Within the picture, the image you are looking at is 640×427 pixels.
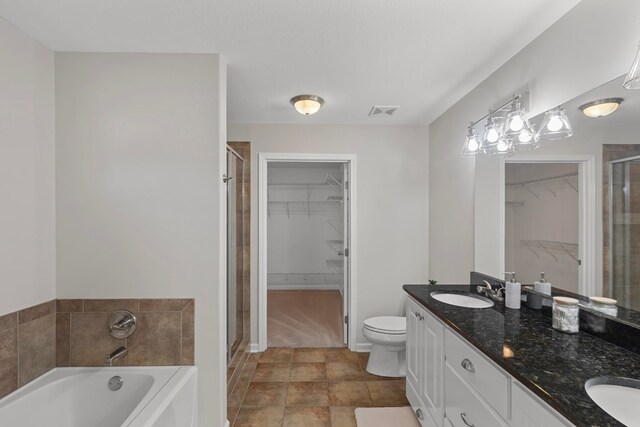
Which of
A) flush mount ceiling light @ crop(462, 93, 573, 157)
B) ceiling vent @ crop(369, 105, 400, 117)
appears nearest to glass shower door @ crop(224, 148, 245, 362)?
ceiling vent @ crop(369, 105, 400, 117)

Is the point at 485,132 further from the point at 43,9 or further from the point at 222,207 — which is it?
the point at 43,9

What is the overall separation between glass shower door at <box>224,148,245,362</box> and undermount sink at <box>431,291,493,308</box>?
160 centimetres

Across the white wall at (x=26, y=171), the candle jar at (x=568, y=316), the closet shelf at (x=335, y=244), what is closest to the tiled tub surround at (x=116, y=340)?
the white wall at (x=26, y=171)

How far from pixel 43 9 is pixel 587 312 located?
9.43ft

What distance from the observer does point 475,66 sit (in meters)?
2.02

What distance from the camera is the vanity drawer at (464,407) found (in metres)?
1.27

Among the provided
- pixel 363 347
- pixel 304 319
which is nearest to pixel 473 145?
pixel 363 347

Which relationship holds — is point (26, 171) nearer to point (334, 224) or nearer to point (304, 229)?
point (304, 229)

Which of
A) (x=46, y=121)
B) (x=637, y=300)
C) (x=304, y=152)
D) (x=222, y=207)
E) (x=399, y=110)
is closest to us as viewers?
(x=637, y=300)

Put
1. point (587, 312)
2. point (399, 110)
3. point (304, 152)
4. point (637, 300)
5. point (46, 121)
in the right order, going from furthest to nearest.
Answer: point (304, 152) → point (399, 110) → point (46, 121) → point (587, 312) → point (637, 300)

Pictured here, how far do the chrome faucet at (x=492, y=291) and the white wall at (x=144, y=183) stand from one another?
5.50 feet

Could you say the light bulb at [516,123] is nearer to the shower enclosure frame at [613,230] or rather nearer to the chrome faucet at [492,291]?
the shower enclosure frame at [613,230]

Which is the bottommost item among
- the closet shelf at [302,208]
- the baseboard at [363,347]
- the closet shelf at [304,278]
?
the baseboard at [363,347]

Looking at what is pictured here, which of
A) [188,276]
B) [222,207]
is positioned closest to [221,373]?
[188,276]
